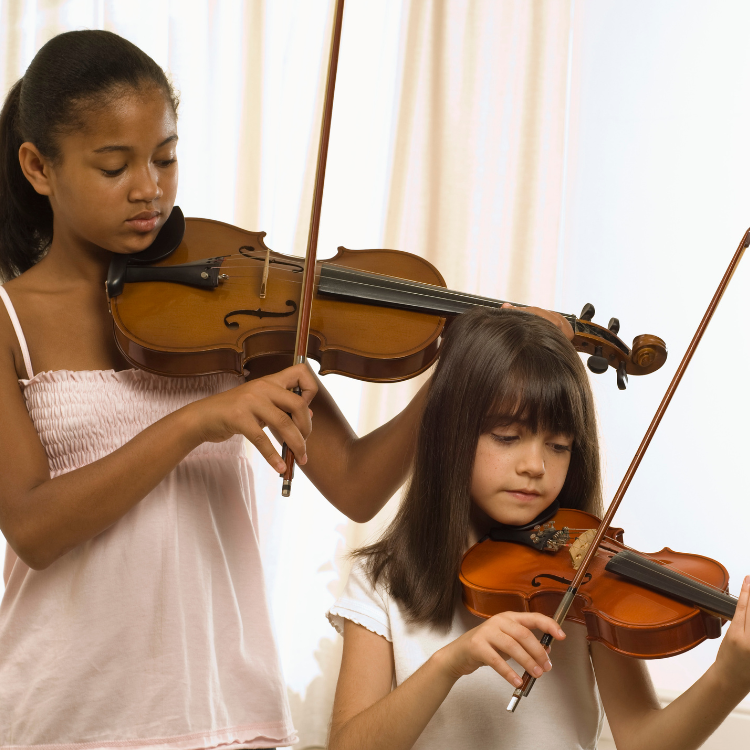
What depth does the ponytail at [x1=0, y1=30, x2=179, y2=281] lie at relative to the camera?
2.80 feet

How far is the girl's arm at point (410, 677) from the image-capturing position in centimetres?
67

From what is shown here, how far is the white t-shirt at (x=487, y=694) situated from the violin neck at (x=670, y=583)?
0.13 m

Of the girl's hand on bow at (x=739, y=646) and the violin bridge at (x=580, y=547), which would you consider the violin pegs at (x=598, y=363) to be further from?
the girl's hand on bow at (x=739, y=646)

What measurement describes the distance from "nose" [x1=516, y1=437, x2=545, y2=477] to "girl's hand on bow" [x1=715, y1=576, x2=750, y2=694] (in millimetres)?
221

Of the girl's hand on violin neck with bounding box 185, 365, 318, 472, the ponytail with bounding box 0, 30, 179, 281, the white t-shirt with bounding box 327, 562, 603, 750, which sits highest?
the ponytail with bounding box 0, 30, 179, 281

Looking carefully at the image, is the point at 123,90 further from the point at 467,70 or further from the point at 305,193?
the point at 467,70

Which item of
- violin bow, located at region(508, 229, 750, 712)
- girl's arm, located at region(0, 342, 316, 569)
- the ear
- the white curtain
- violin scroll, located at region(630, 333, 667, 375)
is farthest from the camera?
the white curtain

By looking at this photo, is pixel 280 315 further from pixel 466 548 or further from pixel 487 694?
pixel 487 694

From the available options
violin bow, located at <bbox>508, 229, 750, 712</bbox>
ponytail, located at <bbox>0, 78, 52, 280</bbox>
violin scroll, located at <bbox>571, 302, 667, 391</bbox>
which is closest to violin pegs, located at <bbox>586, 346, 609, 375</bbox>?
violin scroll, located at <bbox>571, 302, 667, 391</bbox>

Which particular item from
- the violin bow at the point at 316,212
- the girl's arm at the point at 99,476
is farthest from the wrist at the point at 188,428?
the violin bow at the point at 316,212

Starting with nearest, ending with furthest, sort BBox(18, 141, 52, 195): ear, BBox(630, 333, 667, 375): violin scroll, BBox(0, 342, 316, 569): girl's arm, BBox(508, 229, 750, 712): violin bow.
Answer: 1. BBox(508, 229, 750, 712): violin bow
2. BBox(0, 342, 316, 569): girl's arm
3. BBox(18, 141, 52, 195): ear
4. BBox(630, 333, 667, 375): violin scroll

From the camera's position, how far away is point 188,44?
2.00 metres

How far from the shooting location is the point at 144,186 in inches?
33.3

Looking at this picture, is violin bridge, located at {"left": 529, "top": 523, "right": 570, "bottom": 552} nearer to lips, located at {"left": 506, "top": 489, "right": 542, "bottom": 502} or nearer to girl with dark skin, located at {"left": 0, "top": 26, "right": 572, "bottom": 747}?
lips, located at {"left": 506, "top": 489, "right": 542, "bottom": 502}
